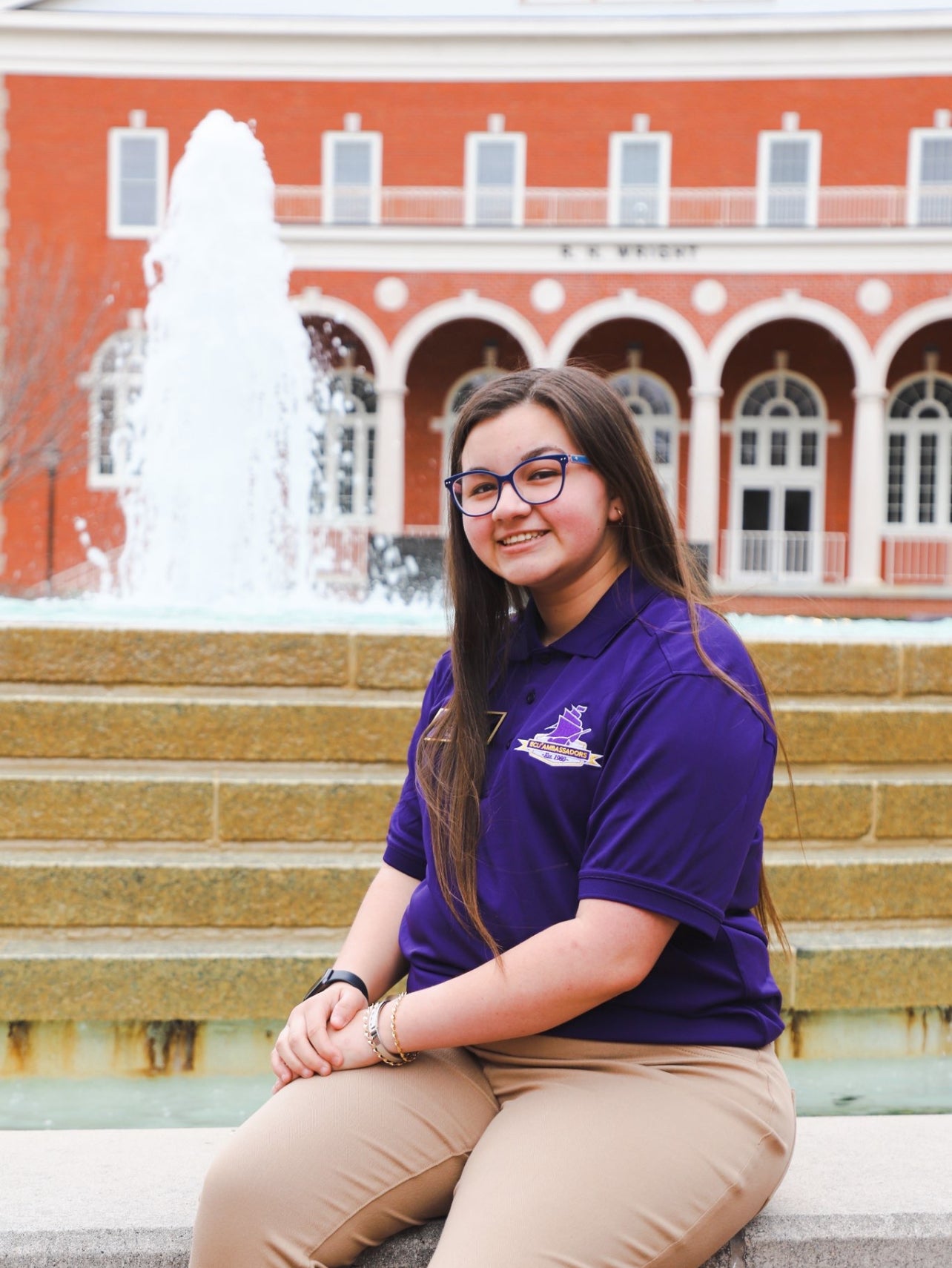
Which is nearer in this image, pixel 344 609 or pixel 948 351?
pixel 344 609

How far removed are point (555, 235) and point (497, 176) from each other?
2.65 m

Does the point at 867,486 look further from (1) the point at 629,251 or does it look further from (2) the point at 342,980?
(2) the point at 342,980

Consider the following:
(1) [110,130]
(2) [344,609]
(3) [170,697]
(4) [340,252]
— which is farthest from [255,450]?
(1) [110,130]

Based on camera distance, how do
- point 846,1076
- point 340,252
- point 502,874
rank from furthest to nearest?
point 340,252 < point 846,1076 < point 502,874

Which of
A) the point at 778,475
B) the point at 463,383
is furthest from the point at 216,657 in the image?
the point at 778,475

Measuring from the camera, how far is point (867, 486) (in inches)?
868

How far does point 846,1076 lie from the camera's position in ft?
11.8

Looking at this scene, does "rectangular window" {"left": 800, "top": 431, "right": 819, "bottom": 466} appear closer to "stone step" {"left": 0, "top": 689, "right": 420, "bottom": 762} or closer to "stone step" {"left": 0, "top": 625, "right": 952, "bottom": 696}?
"stone step" {"left": 0, "top": 625, "right": 952, "bottom": 696}

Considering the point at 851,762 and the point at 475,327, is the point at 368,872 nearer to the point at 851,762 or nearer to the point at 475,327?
the point at 851,762

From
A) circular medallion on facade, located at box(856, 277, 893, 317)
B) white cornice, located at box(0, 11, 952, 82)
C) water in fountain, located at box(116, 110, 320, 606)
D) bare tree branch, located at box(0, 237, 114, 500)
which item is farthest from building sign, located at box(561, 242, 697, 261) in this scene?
water in fountain, located at box(116, 110, 320, 606)

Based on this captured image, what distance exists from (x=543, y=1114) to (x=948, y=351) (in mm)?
24065

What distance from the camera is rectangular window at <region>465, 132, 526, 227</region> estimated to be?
2333 centimetres

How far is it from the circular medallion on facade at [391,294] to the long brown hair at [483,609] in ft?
67.4

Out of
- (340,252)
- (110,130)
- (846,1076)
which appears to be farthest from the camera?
(110,130)
